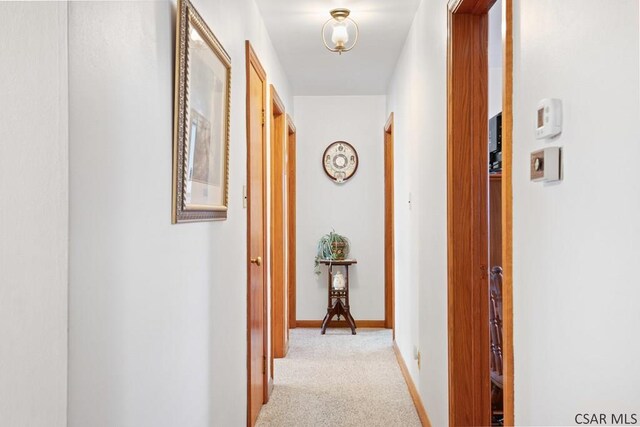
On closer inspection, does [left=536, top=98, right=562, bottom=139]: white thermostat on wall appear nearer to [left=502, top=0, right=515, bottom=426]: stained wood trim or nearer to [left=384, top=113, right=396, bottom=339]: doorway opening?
[left=502, top=0, right=515, bottom=426]: stained wood trim

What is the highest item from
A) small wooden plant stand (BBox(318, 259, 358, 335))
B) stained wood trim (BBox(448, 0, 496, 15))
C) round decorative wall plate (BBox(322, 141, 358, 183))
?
stained wood trim (BBox(448, 0, 496, 15))

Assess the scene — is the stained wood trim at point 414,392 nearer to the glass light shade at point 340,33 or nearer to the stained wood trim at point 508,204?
the stained wood trim at point 508,204

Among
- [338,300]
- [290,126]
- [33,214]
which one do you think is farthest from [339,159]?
[33,214]

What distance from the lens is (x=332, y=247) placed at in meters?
5.93

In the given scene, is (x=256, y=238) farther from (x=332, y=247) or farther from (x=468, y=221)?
(x=332, y=247)

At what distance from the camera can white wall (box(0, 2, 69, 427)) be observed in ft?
2.73

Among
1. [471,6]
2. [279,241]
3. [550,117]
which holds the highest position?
[471,6]

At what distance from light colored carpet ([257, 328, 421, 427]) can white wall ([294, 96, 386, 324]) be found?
0.64 metres

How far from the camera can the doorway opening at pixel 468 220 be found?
2475 millimetres

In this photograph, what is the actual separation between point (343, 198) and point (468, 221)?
3645 mm

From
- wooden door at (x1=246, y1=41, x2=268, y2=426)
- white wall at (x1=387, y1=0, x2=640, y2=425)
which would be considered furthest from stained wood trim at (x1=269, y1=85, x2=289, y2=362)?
white wall at (x1=387, y1=0, x2=640, y2=425)

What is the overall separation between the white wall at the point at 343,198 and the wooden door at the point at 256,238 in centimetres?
235

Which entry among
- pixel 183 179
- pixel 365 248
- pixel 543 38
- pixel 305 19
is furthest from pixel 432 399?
pixel 365 248

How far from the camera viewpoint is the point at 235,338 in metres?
2.70
